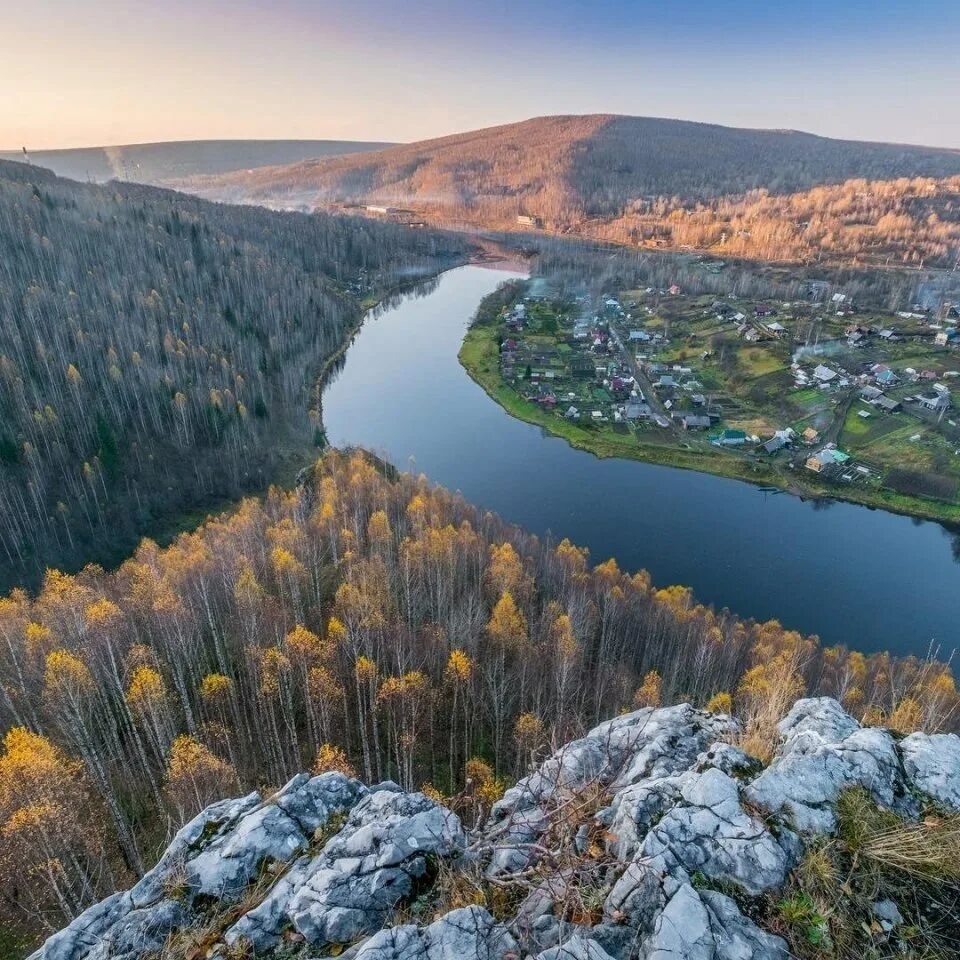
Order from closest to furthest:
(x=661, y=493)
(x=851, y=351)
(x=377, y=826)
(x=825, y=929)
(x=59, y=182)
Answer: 1. (x=825, y=929)
2. (x=377, y=826)
3. (x=661, y=493)
4. (x=851, y=351)
5. (x=59, y=182)

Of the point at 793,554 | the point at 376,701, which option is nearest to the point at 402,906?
the point at 376,701

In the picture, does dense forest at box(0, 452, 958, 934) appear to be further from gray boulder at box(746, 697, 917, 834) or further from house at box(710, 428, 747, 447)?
house at box(710, 428, 747, 447)

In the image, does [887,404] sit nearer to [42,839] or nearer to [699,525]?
[699,525]

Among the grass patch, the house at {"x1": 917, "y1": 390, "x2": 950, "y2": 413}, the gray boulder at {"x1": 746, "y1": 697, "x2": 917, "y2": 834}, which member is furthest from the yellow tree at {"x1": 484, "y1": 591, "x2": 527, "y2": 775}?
the house at {"x1": 917, "y1": 390, "x2": 950, "y2": 413}

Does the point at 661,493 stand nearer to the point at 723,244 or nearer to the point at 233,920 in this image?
the point at 233,920

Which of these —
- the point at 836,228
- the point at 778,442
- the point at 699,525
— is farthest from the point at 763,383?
the point at 836,228

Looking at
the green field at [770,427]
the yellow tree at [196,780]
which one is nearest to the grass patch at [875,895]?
the yellow tree at [196,780]

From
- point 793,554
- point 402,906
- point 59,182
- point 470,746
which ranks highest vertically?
point 59,182
